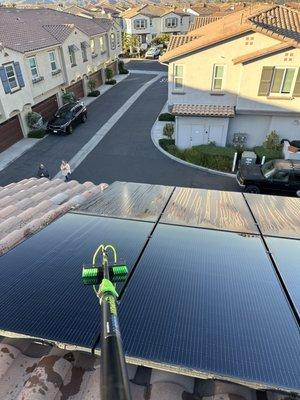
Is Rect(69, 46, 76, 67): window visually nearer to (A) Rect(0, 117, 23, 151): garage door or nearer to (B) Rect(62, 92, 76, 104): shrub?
(B) Rect(62, 92, 76, 104): shrub

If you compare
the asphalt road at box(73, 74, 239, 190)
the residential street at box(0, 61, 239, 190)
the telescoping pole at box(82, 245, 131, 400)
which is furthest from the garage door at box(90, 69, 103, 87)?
Answer: the telescoping pole at box(82, 245, 131, 400)

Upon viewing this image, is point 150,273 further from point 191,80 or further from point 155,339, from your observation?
point 191,80

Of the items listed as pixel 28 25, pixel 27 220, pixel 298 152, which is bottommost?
pixel 298 152

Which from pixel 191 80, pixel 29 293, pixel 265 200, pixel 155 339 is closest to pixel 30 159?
pixel 191 80

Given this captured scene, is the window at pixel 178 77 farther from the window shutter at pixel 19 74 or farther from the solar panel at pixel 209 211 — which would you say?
the solar panel at pixel 209 211

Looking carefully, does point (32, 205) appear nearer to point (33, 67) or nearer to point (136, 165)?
point (136, 165)

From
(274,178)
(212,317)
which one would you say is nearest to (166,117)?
(274,178)
